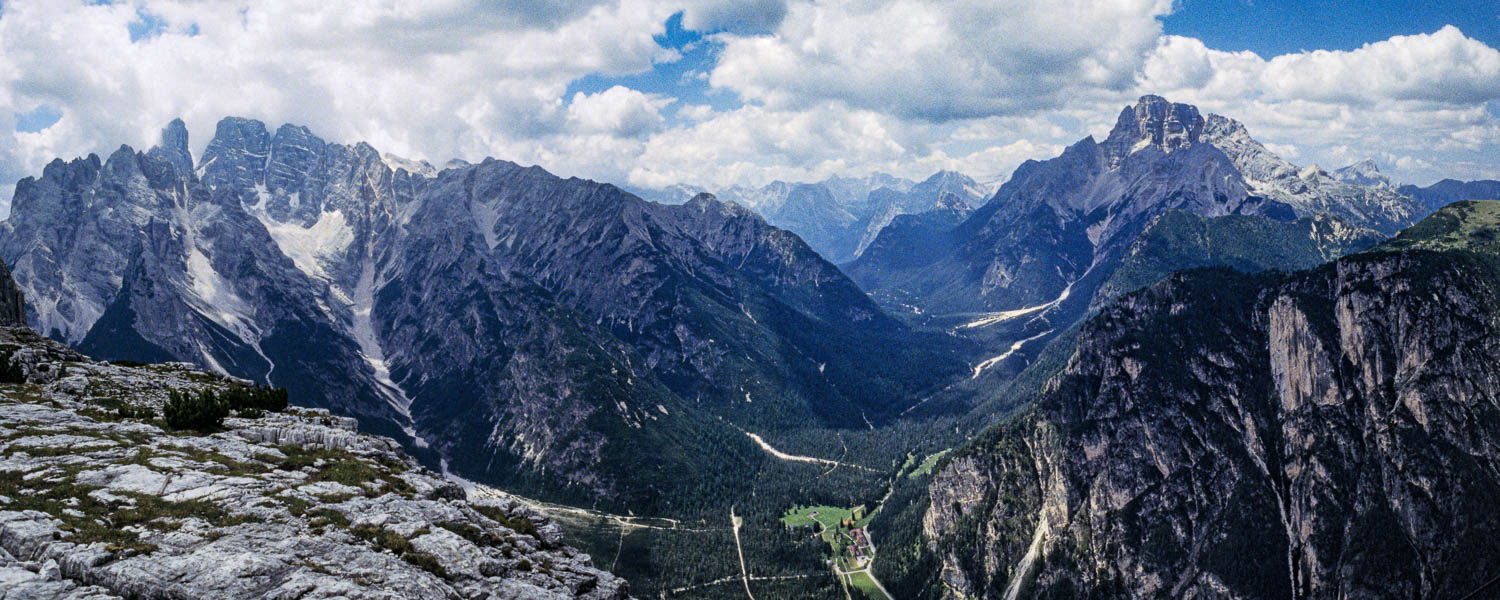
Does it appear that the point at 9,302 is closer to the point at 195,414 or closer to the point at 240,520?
the point at 195,414

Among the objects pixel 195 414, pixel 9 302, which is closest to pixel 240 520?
pixel 195 414

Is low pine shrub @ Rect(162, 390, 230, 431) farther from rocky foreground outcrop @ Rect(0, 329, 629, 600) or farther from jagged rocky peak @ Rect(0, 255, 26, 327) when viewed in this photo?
jagged rocky peak @ Rect(0, 255, 26, 327)

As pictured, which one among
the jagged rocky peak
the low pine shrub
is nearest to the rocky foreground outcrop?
the low pine shrub

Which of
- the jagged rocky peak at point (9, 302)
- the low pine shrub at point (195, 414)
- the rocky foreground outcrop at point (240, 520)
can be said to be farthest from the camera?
the jagged rocky peak at point (9, 302)

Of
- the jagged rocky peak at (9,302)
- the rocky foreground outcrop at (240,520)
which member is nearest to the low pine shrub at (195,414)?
the rocky foreground outcrop at (240,520)

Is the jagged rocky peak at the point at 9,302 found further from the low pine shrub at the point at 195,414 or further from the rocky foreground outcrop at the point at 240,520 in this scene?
the low pine shrub at the point at 195,414

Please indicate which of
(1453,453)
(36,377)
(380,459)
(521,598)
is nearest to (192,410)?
(380,459)

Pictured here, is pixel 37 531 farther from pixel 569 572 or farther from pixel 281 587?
pixel 569 572

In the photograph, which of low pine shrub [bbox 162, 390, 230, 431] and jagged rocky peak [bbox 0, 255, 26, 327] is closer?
low pine shrub [bbox 162, 390, 230, 431]
